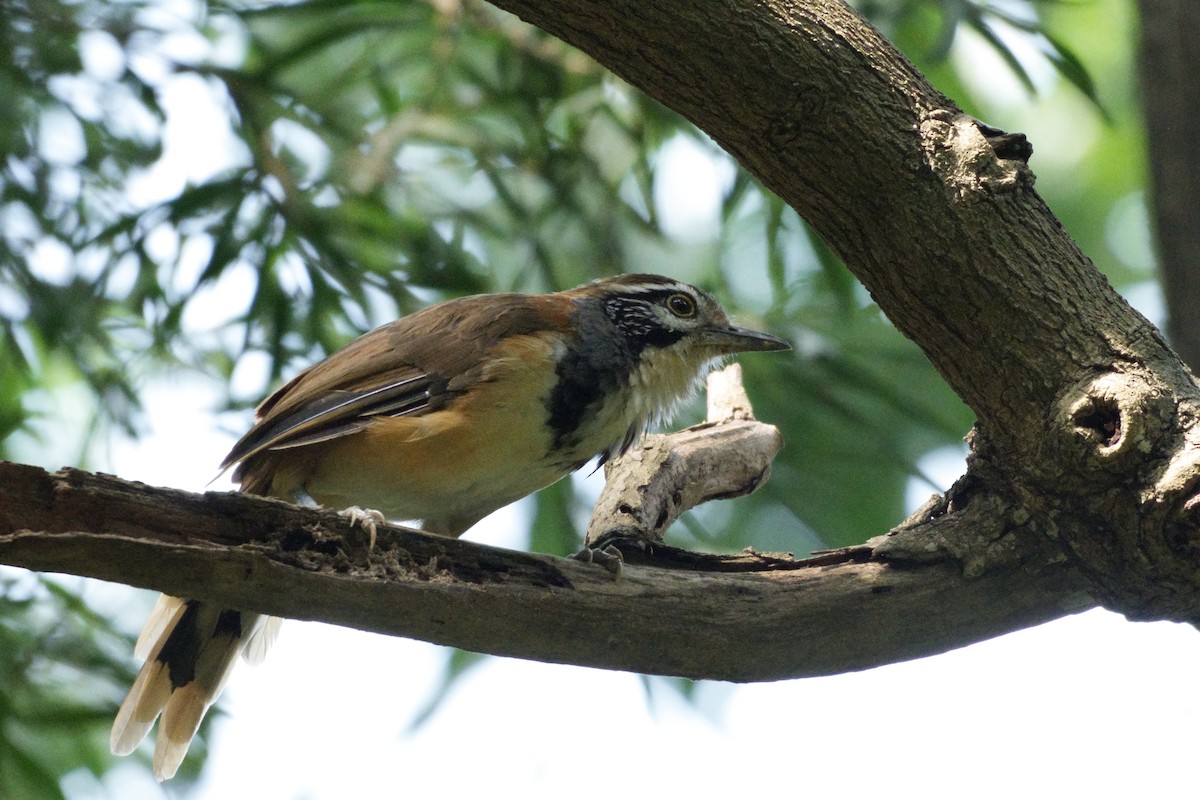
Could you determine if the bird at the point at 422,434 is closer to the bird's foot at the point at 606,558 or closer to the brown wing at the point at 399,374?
the brown wing at the point at 399,374

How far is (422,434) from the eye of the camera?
4527mm

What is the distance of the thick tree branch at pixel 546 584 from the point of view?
116 inches

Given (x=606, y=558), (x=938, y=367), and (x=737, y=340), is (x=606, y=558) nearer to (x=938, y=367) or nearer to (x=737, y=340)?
(x=938, y=367)

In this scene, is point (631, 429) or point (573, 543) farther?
point (573, 543)

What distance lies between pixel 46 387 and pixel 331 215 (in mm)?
2126

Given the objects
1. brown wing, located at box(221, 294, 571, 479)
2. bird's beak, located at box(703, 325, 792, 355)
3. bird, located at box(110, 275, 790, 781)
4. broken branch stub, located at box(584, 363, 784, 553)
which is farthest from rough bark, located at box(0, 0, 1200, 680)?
bird's beak, located at box(703, 325, 792, 355)

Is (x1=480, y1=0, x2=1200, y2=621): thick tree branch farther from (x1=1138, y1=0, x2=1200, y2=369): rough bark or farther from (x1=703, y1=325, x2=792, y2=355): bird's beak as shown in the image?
(x1=703, y1=325, x2=792, y2=355): bird's beak

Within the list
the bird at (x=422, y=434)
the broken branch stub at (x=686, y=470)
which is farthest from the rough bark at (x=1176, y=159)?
the bird at (x=422, y=434)

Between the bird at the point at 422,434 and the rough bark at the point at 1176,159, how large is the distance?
2182 millimetres

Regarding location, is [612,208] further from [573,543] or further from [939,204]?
[939,204]

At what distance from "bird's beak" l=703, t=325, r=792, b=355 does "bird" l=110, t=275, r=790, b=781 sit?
0.41 m

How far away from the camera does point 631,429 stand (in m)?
5.13

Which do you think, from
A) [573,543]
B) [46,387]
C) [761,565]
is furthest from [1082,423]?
[46,387]

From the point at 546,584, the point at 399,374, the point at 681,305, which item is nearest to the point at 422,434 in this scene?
the point at 399,374
